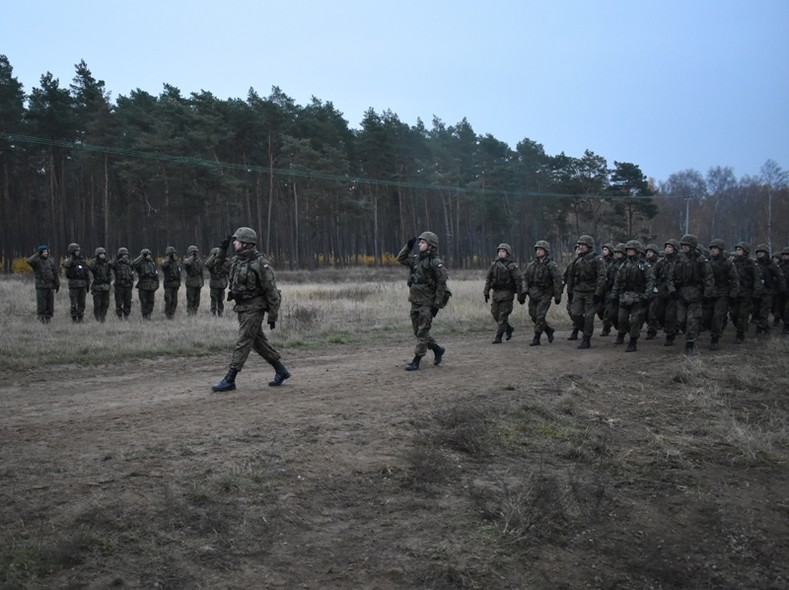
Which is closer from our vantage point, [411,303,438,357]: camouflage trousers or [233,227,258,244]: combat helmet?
[233,227,258,244]: combat helmet

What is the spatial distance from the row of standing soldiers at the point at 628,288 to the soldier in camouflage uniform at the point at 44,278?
447 inches

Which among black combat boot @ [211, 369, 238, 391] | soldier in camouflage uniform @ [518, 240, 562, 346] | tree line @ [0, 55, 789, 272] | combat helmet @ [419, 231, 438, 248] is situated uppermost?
tree line @ [0, 55, 789, 272]

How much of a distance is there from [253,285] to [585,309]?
800 cm

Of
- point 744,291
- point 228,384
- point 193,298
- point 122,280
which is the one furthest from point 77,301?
point 744,291

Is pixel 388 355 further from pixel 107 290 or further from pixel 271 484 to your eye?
pixel 107 290

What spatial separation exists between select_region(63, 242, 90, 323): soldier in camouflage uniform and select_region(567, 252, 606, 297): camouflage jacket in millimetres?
12535

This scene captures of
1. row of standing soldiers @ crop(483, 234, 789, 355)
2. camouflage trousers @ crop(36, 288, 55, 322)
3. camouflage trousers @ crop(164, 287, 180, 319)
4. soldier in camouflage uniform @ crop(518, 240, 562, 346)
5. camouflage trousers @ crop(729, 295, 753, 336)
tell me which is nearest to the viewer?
row of standing soldiers @ crop(483, 234, 789, 355)

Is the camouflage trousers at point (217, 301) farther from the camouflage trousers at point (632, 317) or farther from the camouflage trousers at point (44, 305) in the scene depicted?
the camouflage trousers at point (632, 317)

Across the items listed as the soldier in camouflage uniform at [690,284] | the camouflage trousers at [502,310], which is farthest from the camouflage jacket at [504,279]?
the soldier in camouflage uniform at [690,284]

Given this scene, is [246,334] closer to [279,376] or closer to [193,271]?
[279,376]

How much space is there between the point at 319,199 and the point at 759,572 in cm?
4856

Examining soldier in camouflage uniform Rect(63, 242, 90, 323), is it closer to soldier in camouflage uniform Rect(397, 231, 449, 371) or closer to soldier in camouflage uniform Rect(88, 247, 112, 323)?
soldier in camouflage uniform Rect(88, 247, 112, 323)

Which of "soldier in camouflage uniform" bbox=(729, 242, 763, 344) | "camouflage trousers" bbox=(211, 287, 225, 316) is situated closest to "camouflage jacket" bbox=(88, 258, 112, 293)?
"camouflage trousers" bbox=(211, 287, 225, 316)

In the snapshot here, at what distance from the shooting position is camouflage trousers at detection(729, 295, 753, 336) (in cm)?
1591
